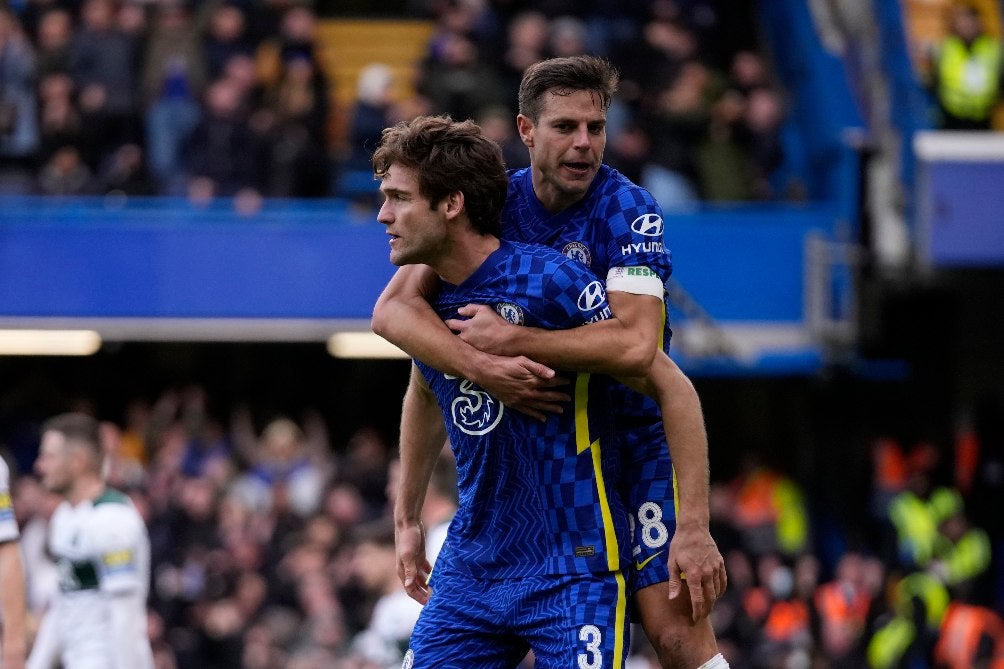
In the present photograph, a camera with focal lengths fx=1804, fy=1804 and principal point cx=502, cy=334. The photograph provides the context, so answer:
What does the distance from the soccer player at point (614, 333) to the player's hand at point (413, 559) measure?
781 millimetres

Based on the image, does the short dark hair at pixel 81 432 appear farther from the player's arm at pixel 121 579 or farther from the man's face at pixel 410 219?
the man's face at pixel 410 219

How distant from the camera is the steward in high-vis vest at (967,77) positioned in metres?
15.2

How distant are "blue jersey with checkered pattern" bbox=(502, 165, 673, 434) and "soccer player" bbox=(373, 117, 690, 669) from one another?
15 cm

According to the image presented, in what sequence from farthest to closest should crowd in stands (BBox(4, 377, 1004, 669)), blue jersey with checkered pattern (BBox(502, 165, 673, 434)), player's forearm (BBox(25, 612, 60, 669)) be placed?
1. crowd in stands (BBox(4, 377, 1004, 669))
2. player's forearm (BBox(25, 612, 60, 669))
3. blue jersey with checkered pattern (BBox(502, 165, 673, 434))

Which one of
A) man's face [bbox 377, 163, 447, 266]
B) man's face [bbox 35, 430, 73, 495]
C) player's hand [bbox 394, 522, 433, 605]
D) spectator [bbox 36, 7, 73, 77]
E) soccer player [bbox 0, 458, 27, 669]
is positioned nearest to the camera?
man's face [bbox 377, 163, 447, 266]

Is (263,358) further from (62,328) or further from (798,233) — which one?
(798,233)

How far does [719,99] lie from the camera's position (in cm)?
1619

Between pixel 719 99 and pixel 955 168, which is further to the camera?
pixel 719 99

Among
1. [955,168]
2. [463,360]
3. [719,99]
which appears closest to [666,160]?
[719,99]

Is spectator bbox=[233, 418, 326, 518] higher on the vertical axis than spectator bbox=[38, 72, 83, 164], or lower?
lower

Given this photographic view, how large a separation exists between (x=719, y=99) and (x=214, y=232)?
15.4ft

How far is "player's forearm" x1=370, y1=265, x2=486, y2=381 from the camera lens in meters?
5.05

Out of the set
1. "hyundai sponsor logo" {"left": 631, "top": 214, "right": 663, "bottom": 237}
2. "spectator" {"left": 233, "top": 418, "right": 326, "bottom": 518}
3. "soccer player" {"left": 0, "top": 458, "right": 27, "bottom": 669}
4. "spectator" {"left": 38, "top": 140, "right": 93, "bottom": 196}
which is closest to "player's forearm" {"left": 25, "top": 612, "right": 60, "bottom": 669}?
"soccer player" {"left": 0, "top": 458, "right": 27, "bottom": 669}

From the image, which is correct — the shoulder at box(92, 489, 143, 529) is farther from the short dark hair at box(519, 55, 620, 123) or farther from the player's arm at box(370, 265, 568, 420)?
the short dark hair at box(519, 55, 620, 123)
